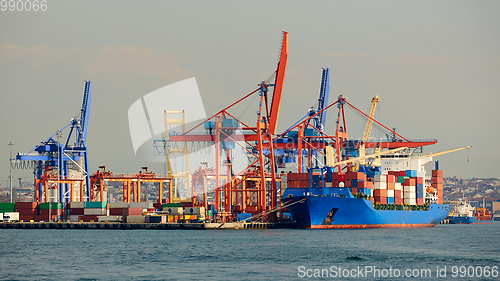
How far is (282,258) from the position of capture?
4338cm

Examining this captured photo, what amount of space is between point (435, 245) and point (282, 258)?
51.5 feet

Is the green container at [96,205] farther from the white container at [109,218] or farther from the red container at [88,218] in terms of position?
the white container at [109,218]

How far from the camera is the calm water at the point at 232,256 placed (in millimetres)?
37062

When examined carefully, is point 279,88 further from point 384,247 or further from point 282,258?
point 282,258

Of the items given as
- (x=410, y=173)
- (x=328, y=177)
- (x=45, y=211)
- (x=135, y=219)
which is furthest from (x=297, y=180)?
(x=45, y=211)

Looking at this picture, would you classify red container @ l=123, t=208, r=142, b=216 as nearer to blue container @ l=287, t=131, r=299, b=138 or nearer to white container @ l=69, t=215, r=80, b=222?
white container @ l=69, t=215, r=80, b=222

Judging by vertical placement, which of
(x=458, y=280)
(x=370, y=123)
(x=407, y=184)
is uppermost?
(x=370, y=123)

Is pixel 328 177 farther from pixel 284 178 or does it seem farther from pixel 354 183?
pixel 284 178

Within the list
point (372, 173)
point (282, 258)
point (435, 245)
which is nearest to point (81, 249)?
point (282, 258)

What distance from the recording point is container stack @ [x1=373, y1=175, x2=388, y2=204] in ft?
240

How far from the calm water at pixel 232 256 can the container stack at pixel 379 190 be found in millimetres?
11598

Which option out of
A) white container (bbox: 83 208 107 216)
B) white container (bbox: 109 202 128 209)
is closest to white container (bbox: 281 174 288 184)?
white container (bbox: 109 202 128 209)

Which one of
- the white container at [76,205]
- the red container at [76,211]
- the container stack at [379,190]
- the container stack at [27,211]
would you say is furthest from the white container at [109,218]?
the container stack at [379,190]

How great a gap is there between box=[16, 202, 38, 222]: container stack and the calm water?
2413 centimetres
